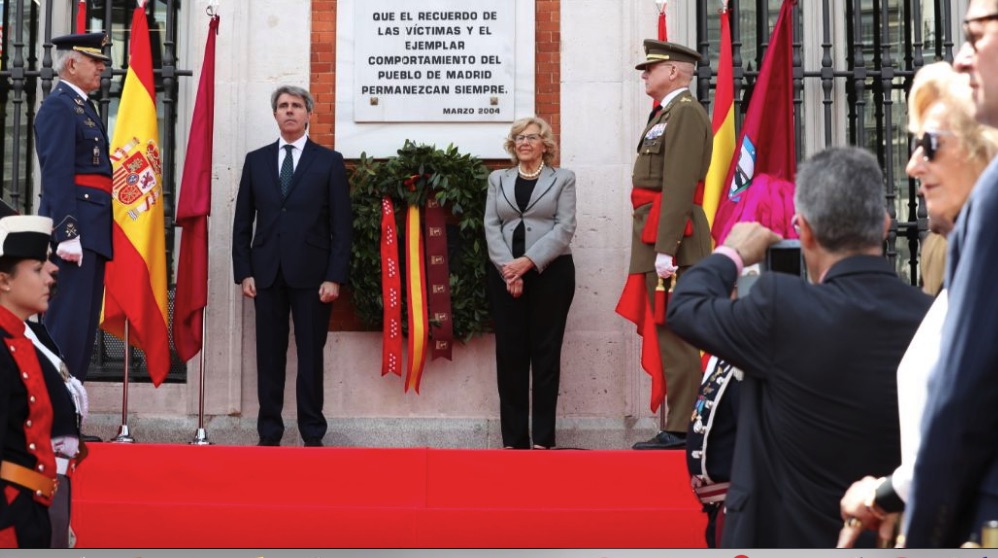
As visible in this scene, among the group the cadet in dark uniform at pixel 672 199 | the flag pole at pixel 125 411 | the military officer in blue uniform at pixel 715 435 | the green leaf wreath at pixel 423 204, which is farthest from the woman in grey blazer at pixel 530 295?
the military officer in blue uniform at pixel 715 435

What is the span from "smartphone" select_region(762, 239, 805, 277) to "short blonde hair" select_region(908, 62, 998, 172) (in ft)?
1.14

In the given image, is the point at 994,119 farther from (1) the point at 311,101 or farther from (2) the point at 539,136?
(1) the point at 311,101

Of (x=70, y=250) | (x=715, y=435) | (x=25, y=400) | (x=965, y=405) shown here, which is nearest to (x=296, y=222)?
(x=70, y=250)

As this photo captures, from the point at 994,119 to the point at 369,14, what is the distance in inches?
251

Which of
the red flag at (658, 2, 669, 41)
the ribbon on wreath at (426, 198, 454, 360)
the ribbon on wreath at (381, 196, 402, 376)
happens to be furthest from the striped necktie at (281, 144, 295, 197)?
the red flag at (658, 2, 669, 41)

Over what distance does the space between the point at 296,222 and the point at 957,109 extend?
5.16 m

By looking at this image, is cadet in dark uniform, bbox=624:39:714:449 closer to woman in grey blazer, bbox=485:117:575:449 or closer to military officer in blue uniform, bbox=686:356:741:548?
woman in grey blazer, bbox=485:117:575:449

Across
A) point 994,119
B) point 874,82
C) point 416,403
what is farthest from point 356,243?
point 994,119

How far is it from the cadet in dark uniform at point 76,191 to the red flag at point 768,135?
2.98 metres

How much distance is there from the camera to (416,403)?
7824 mm

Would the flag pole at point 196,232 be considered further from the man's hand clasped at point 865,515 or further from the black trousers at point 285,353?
the man's hand clasped at point 865,515

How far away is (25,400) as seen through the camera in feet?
12.0

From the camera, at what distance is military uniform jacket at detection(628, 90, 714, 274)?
22.0ft

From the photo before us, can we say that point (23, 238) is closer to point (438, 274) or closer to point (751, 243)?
point (751, 243)
